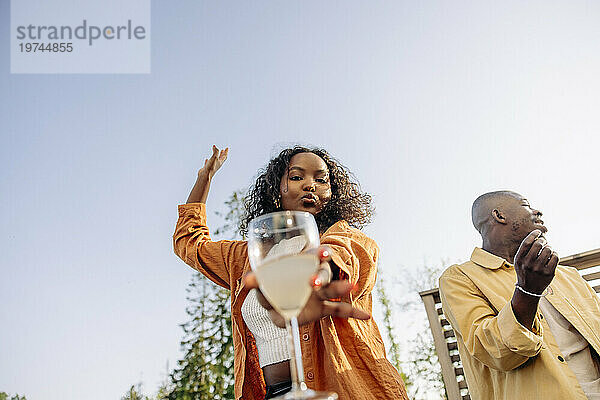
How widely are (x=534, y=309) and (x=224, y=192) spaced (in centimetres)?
651

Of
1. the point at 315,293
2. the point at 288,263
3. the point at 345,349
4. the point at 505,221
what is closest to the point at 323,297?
the point at 315,293

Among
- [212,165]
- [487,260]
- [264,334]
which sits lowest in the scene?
[264,334]

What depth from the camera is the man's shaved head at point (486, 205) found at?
245 centimetres

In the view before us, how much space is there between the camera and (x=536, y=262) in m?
1.61

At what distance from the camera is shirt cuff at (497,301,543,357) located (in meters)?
1.71

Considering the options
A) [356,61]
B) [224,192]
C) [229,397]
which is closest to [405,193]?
[356,61]

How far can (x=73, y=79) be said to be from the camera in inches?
268

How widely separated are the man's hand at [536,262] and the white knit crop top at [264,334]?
0.80 metres

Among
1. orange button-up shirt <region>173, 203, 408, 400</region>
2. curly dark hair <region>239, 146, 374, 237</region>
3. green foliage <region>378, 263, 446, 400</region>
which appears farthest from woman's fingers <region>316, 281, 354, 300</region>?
green foliage <region>378, 263, 446, 400</region>

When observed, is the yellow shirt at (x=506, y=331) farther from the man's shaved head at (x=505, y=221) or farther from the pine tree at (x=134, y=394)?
the pine tree at (x=134, y=394)

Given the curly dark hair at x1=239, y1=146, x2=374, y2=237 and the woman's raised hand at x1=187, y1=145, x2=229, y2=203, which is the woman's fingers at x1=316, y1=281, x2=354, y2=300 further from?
the woman's raised hand at x1=187, y1=145, x2=229, y2=203

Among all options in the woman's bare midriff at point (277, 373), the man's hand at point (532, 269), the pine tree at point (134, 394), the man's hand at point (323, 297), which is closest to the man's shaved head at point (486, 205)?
the man's hand at point (532, 269)

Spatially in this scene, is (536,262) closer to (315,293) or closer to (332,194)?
(332,194)

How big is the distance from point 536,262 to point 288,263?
1.25m
